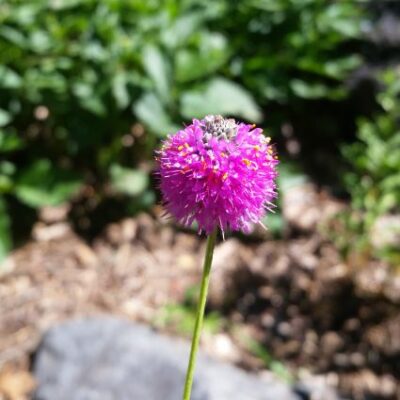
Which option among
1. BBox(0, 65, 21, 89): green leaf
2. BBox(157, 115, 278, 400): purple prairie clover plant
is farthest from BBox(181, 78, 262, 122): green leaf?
BBox(157, 115, 278, 400): purple prairie clover plant

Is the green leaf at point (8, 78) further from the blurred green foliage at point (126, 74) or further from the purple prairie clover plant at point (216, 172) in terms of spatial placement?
the purple prairie clover plant at point (216, 172)

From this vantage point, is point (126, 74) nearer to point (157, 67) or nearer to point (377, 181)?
point (157, 67)

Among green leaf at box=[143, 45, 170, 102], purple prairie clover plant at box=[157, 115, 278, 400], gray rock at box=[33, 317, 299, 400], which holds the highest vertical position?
green leaf at box=[143, 45, 170, 102]

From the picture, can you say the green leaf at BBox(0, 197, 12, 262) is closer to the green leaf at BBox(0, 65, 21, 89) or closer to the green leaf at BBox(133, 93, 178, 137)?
the green leaf at BBox(0, 65, 21, 89)

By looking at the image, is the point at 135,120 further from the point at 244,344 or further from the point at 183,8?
the point at 244,344

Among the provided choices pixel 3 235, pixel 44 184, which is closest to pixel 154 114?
pixel 44 184

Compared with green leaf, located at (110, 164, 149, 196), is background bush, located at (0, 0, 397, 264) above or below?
above

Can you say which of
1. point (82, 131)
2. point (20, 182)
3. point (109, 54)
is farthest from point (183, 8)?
point (20, 182)
